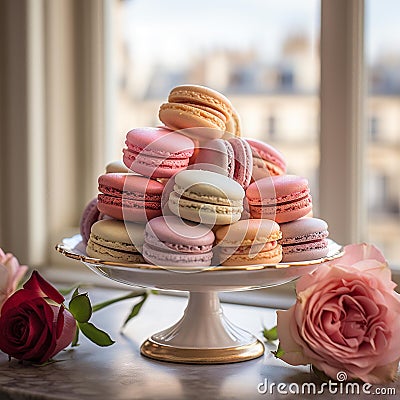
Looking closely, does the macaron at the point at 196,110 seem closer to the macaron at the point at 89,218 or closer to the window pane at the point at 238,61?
the macaron at the point at 89,218

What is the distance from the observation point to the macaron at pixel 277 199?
3.49ft

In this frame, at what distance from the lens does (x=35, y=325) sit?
1.07 meters

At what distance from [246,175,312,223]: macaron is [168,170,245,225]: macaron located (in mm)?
49

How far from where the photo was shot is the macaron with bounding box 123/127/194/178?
1057mm

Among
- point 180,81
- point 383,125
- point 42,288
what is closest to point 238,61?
point 180,81

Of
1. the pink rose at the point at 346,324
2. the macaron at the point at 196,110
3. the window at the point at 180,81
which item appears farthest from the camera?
the window at the point at 180,81

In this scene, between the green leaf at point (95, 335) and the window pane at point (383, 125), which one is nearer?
the green leaf at point (95, 335)

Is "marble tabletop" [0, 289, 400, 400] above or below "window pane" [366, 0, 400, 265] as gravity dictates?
below

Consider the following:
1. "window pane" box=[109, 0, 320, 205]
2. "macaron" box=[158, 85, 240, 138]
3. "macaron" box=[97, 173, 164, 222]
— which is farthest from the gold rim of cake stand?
"window pane" box=[109, 0, 320, 205]

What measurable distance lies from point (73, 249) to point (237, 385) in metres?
0.34

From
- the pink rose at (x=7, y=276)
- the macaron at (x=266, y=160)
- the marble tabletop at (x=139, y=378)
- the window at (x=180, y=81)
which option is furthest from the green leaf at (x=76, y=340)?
the window at (x=180, y=81)

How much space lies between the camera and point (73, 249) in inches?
46.4

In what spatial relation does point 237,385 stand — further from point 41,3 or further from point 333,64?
point 41,3

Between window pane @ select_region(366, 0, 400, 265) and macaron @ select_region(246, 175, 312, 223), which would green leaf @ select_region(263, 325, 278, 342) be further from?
window pane @ select_region(366, 0, 400, 265)
